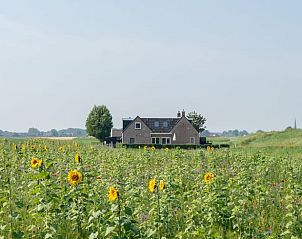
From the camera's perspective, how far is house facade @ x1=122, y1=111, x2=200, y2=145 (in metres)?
62.1

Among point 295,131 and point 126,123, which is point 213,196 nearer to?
point 295,131

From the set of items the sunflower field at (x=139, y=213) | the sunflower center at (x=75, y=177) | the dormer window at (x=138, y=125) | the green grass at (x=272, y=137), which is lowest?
the sunflower field at (x=139, y=213)

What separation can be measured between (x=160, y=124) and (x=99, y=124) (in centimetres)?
1733

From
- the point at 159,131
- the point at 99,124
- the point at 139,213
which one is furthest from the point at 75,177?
the point at 99,124

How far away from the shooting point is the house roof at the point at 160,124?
6359 centimetres

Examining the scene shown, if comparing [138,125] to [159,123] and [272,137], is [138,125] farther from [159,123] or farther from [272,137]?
[272,137]

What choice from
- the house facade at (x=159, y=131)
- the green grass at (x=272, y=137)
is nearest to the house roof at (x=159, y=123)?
the house facade at (x=159, y=131)

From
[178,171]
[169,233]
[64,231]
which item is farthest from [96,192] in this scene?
[178,171]

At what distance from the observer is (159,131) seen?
63531mm

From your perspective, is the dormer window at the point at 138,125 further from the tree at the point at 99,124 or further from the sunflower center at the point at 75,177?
the sunflower center at the point at 75,177

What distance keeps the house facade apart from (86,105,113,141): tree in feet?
48.9

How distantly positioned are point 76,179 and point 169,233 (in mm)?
1485

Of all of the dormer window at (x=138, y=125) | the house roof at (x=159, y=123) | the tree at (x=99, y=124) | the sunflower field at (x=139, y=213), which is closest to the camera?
the sunflower field at (x=139, y=213)

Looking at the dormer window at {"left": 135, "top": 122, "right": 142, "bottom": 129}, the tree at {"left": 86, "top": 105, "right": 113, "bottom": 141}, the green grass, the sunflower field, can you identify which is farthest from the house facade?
the sunflower field
